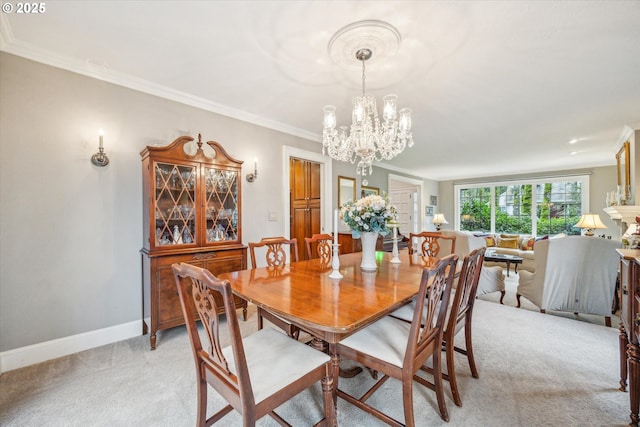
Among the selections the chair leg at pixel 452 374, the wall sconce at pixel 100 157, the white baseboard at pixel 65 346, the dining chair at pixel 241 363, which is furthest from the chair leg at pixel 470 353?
the wall sconce at pixel 100 157

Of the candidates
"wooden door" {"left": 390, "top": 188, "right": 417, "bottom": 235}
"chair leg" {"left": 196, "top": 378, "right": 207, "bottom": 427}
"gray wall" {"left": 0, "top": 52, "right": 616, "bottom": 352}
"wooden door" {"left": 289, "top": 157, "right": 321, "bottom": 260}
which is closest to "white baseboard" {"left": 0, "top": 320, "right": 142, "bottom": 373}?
"gray wall" {"left": 0, "top": 52, "right": 616, "bottom": 352}

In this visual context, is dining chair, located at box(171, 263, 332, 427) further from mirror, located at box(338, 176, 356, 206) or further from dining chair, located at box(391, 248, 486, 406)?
mirror, located at box(338, 176, 356, 206)

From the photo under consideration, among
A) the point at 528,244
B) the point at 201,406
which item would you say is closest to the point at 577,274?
the point at 201,406

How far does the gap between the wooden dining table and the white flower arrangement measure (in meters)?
0.33

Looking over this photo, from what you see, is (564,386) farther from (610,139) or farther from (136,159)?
(610,139)

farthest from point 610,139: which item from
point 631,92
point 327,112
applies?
point 327,112

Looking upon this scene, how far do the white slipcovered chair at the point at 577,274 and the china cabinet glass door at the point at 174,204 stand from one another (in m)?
3.86

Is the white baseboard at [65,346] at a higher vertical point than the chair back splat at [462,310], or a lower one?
lower

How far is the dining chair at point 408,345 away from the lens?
1.20m

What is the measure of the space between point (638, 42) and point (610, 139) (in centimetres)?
351

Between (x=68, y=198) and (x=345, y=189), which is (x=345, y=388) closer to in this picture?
(x=68, y=198)

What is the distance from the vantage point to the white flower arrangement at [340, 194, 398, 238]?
1.89 metres

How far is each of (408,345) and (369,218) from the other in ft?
2.95

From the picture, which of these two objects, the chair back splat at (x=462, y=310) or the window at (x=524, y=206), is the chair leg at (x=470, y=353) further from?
the window at (x=524, y=206)
